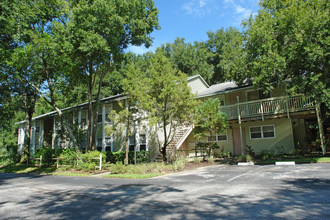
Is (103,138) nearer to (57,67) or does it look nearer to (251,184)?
(57,67)

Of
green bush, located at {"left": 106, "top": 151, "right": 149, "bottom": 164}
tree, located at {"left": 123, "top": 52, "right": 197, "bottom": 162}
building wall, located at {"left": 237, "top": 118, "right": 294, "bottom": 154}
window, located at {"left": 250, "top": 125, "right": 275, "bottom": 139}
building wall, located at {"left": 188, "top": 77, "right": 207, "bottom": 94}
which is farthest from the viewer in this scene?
Answer: building wall, located at {"left": 188, "top": 77, "right": 207, "bottom": 94}

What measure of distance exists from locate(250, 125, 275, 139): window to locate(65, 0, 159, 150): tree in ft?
38.6

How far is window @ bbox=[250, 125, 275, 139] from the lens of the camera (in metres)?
19.2

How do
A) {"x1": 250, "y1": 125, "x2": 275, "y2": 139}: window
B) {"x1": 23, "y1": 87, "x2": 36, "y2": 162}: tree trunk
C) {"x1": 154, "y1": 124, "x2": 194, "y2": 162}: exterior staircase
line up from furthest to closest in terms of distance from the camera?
{"x1": 23, "y1": 87, "x2": 36, "y2": 162}: tree trunk → {"x1": 250, "y1": 125, "x2": 275, "y2": 139}: window → {"x1": 154, "y1": 124, "x2": 194, "y2": 162}: exterior staircase

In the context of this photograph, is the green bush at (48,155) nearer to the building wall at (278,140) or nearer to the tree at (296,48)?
the building wall at (278,140)

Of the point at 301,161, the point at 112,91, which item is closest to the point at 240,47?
the point at 301,161

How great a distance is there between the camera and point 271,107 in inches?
719

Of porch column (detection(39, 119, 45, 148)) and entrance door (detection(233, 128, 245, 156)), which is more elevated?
porch column (detection(39, 119, 45, 148))

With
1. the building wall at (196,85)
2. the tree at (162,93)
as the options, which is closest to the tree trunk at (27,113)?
the tree at (162,93)

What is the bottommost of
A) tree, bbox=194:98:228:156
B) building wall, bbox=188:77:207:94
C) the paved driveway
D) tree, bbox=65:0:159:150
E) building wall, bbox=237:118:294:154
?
the paved driveway

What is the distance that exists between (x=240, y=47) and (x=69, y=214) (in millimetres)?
16661

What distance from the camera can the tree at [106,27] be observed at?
16391 mm

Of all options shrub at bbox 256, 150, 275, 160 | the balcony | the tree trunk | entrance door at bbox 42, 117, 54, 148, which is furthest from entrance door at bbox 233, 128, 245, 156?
entrance door at bbox 42, 117, 54, 148

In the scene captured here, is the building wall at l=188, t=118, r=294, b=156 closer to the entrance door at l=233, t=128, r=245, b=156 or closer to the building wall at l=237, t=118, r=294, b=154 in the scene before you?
the building wall at l=237, t=118, r=294, b=154
